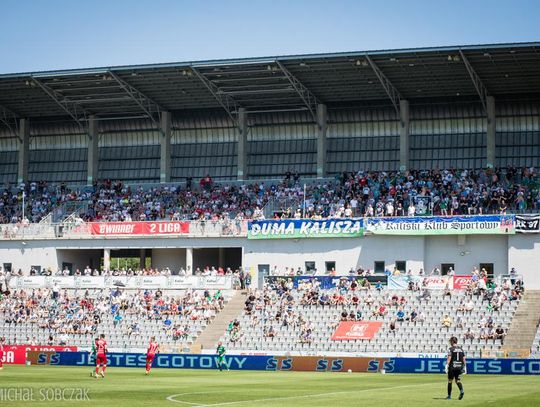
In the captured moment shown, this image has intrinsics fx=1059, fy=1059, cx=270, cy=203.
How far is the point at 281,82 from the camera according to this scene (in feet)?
240

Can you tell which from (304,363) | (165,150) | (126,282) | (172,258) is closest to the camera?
(304,363)

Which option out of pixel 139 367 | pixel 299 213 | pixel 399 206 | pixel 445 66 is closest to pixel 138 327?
pixel 139 367

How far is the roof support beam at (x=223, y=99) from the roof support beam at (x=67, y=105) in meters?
11.7

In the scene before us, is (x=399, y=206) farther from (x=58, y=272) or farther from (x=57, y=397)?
(x=57, y=397)

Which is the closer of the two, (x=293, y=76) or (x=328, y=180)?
(x=293, y=76)

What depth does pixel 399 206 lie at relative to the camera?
68.2 m

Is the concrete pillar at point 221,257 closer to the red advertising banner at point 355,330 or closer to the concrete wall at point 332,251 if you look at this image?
the concrete wall at point 332,251

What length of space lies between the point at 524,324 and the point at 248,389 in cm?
2488

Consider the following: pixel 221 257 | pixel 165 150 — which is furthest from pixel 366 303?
pixel 165 150

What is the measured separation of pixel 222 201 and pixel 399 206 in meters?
13.8

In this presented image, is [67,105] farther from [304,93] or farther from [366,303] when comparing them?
[366,303]

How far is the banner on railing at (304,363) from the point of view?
4866 centimetres

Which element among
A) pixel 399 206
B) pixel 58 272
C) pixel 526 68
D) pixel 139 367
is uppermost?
pixel 526 68

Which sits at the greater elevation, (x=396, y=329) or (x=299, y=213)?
(x=299, y=213)
